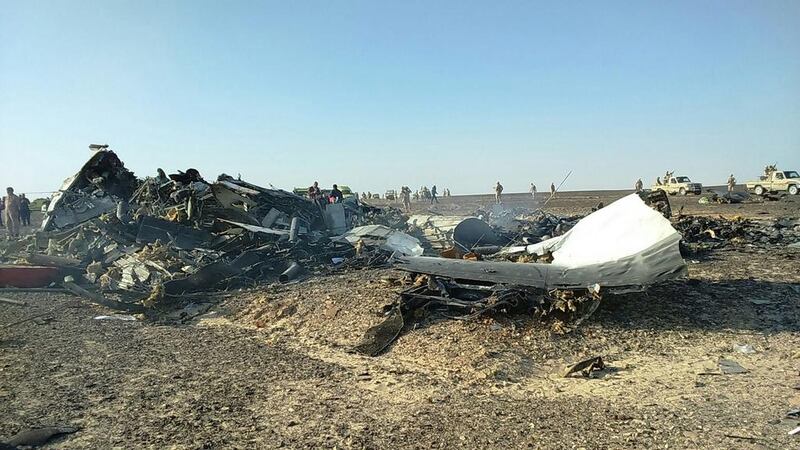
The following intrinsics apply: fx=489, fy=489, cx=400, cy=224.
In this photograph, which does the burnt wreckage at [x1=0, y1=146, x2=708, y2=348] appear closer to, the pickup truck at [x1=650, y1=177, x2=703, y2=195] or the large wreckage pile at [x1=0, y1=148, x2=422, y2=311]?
the large wreckage pile at [x1=0, y1=148, x2=422, y2=311]

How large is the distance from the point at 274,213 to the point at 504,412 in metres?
11.3

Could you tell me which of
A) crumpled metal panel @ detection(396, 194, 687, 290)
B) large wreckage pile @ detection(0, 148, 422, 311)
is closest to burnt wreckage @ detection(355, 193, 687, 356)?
crumpled metal panel @ detection(396, 194, 687, 290)

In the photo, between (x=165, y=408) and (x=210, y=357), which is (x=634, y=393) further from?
(x=210, y=357)

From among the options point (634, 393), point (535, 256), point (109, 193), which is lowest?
point (634, 393)

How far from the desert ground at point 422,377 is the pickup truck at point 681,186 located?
98.8ft

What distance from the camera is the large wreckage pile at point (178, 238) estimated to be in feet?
35.0

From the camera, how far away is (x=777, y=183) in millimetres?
29812

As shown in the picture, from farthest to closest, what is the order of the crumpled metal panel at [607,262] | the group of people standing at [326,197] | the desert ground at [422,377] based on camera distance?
the group of people standing at [326,197]
the crumpled metal panel at [607,262]
the desert ground at [422,377]

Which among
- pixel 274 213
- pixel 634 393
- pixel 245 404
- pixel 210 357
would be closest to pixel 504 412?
pixel 634 393

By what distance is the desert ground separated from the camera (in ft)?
13.6

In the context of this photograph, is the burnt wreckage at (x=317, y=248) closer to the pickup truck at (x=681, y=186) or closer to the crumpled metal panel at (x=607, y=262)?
the crumpled metal panel at (x=607, y=262)

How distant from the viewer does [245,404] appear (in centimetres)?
487

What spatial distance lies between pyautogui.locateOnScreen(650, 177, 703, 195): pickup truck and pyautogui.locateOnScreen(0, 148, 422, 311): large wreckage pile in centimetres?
2861

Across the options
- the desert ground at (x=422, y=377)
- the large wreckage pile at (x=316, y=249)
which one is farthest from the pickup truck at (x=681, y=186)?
the desert ground at (x=422, y=377)
